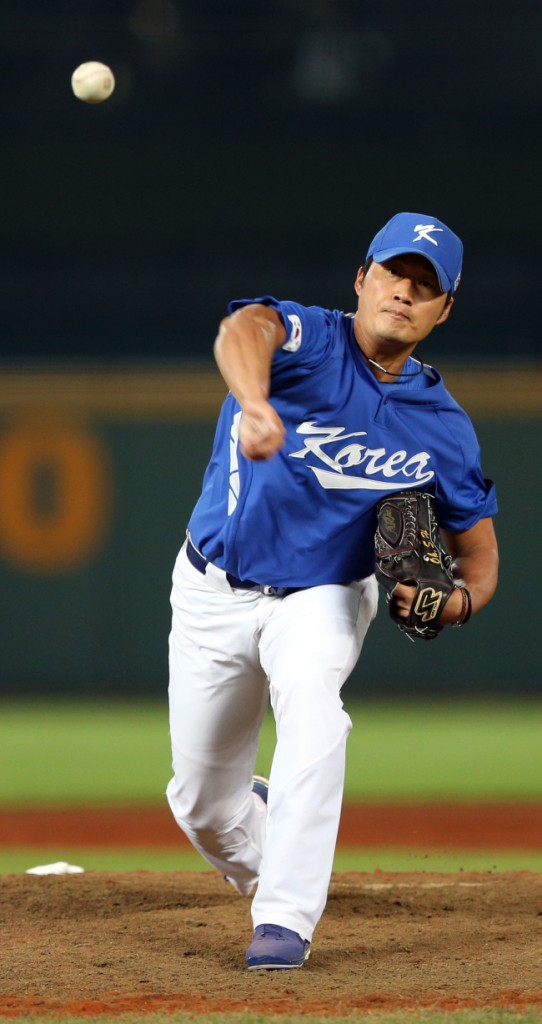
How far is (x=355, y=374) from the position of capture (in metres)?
2.98

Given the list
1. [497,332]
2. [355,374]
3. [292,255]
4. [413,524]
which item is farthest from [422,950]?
[292,255]

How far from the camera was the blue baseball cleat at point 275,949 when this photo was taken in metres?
2.68

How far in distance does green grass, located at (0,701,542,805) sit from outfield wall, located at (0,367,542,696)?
0.20 m

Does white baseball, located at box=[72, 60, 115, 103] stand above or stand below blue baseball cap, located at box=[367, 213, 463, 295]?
above

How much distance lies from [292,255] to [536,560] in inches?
144

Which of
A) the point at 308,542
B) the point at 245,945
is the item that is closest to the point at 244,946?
the point at 245,945

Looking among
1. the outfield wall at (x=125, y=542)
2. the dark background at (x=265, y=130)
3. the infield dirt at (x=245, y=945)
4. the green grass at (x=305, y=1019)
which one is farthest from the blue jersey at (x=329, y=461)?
the dark background at (x=265, y=130)

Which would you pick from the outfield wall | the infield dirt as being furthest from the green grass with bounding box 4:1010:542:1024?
the outfield wall

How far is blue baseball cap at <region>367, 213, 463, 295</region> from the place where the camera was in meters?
2.90

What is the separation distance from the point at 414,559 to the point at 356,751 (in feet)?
14.3

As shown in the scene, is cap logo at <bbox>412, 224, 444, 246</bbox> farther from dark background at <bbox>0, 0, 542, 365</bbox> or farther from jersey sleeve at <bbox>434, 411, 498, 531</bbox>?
dark background at <bbox>0, 0, 542, 365</bbox>

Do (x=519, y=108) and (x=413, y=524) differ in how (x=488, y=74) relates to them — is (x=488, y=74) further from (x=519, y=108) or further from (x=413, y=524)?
(x=413, y=524)

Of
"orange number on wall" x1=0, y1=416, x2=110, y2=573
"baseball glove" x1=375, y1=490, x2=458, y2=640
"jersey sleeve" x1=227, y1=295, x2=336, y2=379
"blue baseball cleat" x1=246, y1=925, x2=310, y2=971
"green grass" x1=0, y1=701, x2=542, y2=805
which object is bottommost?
"green grass" x1=0, y1=701, x2=542, y2=805

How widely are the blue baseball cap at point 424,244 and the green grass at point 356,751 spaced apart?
3475mm
